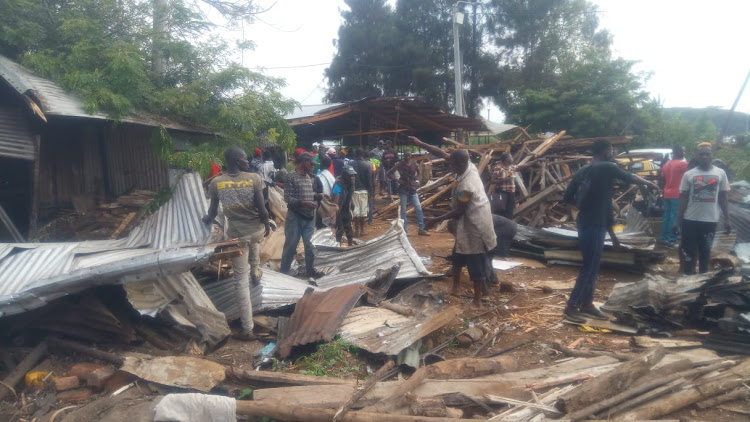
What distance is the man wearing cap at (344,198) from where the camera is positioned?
28.9 feet

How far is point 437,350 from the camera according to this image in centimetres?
474

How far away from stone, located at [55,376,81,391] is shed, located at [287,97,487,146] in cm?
1177

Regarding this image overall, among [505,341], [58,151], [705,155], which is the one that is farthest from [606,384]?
[58,151]

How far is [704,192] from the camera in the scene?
6.37 m

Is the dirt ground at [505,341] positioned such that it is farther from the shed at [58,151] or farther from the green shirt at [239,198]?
the shed at [58,151]

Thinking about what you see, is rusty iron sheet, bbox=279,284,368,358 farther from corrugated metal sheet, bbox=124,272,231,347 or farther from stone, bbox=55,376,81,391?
stone, bbox=55,376,81,391

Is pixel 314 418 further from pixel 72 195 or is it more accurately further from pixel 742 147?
pixel 742 147

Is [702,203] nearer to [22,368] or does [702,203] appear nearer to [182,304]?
[182,304]

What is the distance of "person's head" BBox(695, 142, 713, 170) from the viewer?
20.9ft

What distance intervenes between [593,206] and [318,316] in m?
2.99

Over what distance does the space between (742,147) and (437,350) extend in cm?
2086

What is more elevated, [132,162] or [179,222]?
[132,162]

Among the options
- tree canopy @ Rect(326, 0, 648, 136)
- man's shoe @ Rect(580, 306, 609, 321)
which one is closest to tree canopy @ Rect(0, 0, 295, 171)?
man's shoe @ Rect(580, 306, 609, 321)

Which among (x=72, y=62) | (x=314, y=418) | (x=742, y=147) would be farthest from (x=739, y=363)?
(x=742, y=147)
